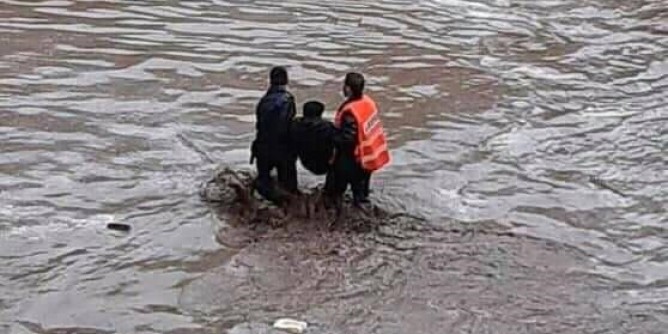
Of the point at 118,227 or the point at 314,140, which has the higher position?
the point at 314,140

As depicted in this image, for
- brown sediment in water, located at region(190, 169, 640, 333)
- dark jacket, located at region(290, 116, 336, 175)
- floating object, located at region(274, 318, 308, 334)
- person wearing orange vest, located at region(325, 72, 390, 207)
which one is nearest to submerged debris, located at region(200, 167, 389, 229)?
brown sediment in water, located at region(190, 169, 640, 333)

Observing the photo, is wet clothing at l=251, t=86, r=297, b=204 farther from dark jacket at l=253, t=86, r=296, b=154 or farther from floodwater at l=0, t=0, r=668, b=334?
floodwater at l=0, t=0, r=668, b=334

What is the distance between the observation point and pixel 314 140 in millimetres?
12086

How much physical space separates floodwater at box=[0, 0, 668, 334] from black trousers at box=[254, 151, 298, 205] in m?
0.53

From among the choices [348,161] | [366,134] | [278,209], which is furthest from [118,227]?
[366,134]

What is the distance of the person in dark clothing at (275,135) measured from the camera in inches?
477

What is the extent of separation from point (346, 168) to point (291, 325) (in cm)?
247

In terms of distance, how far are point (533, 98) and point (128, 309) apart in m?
7.97

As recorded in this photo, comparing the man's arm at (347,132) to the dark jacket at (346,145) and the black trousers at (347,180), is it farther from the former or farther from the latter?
the black trousers at (347,180)

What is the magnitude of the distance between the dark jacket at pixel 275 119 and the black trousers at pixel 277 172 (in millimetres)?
100

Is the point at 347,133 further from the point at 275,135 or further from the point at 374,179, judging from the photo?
the point at 374,179

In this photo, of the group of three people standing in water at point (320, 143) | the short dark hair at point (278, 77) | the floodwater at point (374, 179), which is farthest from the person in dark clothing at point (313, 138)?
the floodwater at point (374, 179)

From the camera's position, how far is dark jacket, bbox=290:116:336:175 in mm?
12031

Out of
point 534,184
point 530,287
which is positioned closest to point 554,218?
point 534,184
